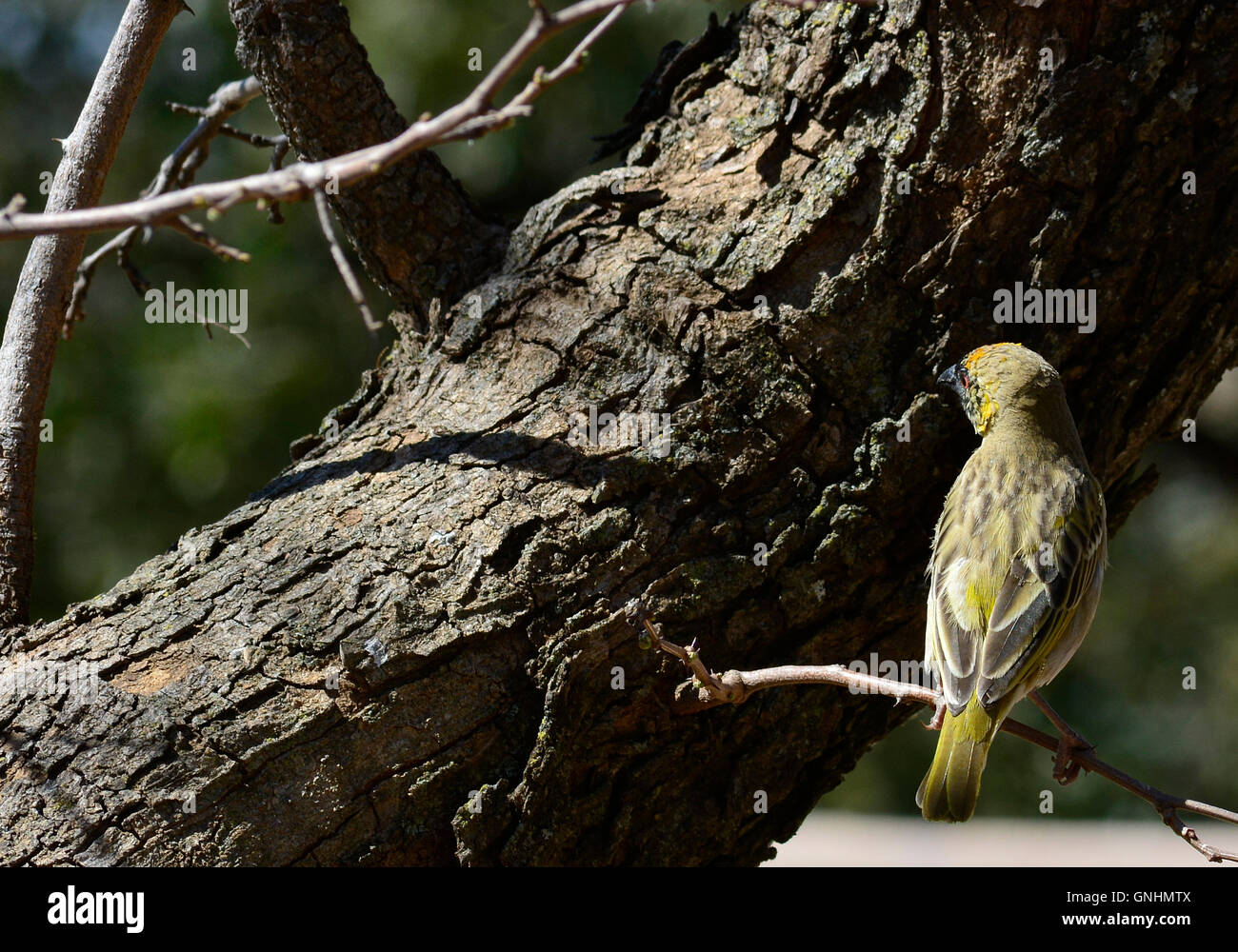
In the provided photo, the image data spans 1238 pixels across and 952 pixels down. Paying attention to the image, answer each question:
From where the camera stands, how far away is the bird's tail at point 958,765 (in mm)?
2332

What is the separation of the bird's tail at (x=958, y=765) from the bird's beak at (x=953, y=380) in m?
0.71

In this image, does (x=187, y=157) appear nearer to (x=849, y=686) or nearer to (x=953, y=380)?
(x=953, y=380)

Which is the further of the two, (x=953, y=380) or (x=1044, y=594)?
(x=1044, y=594)

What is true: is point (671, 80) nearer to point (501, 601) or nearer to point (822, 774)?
point (501, 601)

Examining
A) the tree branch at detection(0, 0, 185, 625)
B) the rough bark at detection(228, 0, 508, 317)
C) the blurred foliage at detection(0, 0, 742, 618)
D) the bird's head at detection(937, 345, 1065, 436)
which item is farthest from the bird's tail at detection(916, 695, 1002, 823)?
the blurred foliage at detection(0, 0, 742, 618)

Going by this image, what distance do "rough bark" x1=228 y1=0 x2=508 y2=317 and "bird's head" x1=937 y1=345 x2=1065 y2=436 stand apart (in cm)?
120

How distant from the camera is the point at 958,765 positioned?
7.79ft

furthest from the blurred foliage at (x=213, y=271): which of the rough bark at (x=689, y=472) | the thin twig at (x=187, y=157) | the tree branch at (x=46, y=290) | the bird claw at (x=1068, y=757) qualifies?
the bird claw at (x=1068, y=757)

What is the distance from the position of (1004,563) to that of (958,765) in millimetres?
529

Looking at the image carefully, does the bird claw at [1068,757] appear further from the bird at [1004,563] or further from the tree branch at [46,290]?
the tree branch at [46,290]

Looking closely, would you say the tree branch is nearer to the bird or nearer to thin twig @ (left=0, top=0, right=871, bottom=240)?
thin twig @ (left=0, top=0, right=871, bottom=240)

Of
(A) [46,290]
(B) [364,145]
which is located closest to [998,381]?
(B) [364,145]

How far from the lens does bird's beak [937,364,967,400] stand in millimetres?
2385
